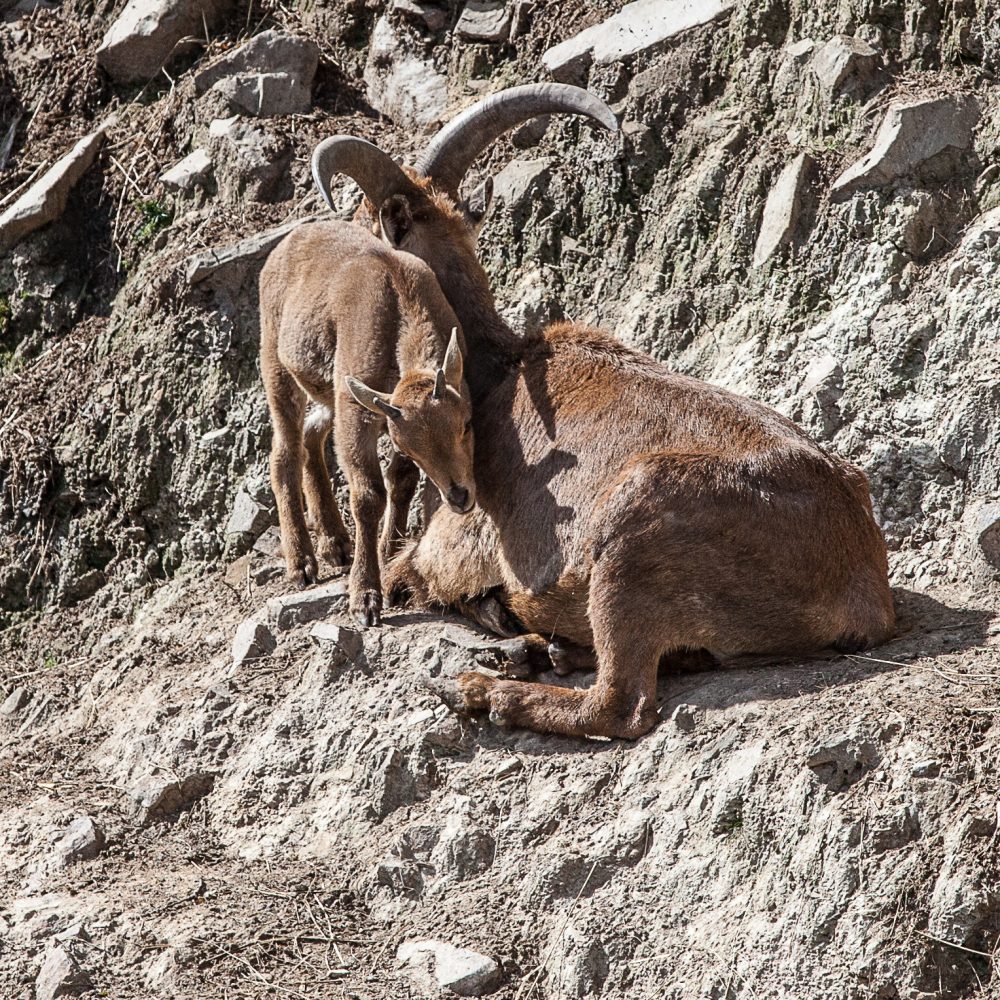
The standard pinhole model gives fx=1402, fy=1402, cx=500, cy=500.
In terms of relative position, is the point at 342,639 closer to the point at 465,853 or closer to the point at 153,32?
the point at 465,853

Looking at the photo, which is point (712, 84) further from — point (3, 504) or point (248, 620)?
point (3, 504)

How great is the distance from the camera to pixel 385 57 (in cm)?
1073

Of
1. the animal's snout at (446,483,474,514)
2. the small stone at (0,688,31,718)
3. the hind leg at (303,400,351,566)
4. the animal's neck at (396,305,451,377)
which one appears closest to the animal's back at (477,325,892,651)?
the animal's snout at (446,483,474,514)

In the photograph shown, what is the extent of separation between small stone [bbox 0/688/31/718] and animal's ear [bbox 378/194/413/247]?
3.76 metres

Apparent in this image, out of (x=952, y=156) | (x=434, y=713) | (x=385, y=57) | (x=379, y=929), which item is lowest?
(x=379, y=929)

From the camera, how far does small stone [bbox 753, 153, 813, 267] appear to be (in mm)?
8320

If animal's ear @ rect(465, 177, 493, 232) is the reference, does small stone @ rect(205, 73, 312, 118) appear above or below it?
above

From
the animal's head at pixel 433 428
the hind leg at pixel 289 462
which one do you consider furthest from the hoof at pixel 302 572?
the animal's head at pixel 433 428

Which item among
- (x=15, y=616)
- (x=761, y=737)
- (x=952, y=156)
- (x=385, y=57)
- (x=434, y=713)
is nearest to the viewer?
(x=761, y=737)

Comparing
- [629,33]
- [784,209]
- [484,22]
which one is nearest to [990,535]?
[784,209]

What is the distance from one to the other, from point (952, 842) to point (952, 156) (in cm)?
447

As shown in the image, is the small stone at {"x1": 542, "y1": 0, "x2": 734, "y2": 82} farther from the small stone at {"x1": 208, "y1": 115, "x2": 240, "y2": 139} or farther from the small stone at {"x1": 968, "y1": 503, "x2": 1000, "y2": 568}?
the small stone at {"x1": 968, "y1": 503, "x2": 1000, "y2": 568}

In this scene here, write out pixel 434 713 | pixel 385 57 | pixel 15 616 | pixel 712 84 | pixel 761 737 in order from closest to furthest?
pixel 761 737 → pixel 434 713 → pixel 712 84 → pixel 15 616 → pixel 385 57

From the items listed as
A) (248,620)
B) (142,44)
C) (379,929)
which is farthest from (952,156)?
(142,44)
